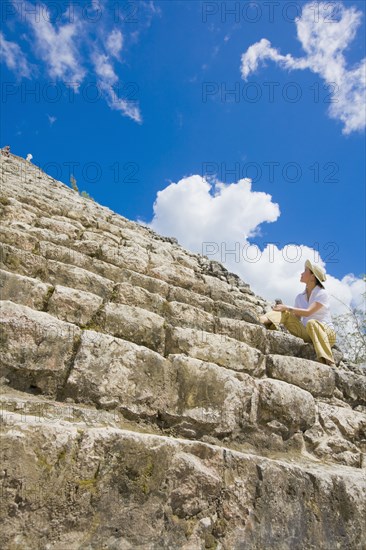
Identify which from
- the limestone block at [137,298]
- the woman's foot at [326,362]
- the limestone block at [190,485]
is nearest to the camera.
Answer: the limestone block at [190,485]

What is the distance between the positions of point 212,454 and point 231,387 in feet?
2.90

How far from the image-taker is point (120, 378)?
3.51 meters

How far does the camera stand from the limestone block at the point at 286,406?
13.3 feet

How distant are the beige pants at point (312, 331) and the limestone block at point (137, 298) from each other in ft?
6.88

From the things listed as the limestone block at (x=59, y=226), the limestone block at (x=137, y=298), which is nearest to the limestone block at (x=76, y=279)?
the limestone block at (x=137, y=298)

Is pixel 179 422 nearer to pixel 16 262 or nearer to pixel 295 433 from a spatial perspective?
pixel 295 433

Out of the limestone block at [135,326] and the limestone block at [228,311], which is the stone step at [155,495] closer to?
the limestone block at [135,326]

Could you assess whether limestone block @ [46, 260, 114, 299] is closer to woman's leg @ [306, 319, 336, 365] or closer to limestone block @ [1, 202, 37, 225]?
limestone block @ [1, 202, 37, 225]

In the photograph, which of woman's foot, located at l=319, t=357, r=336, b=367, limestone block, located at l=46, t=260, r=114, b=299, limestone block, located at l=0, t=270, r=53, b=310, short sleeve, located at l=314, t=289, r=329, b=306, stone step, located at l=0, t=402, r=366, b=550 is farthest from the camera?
short sleeve, located at l=314, t=289, r=329, b=306

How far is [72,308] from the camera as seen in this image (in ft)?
13.9

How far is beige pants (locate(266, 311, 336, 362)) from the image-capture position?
5480mm

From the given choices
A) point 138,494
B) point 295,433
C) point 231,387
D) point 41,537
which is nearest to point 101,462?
point 138,494

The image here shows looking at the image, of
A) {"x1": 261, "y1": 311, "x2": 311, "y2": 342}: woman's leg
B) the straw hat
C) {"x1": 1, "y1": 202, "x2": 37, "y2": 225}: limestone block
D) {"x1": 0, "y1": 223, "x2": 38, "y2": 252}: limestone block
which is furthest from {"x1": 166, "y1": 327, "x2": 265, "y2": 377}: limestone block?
{"x1": 1, "y1": 202, "x2": 37, "y2": 225}: limestone block

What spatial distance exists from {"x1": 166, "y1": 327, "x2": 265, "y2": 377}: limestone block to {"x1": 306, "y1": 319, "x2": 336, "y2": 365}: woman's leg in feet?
3.55
